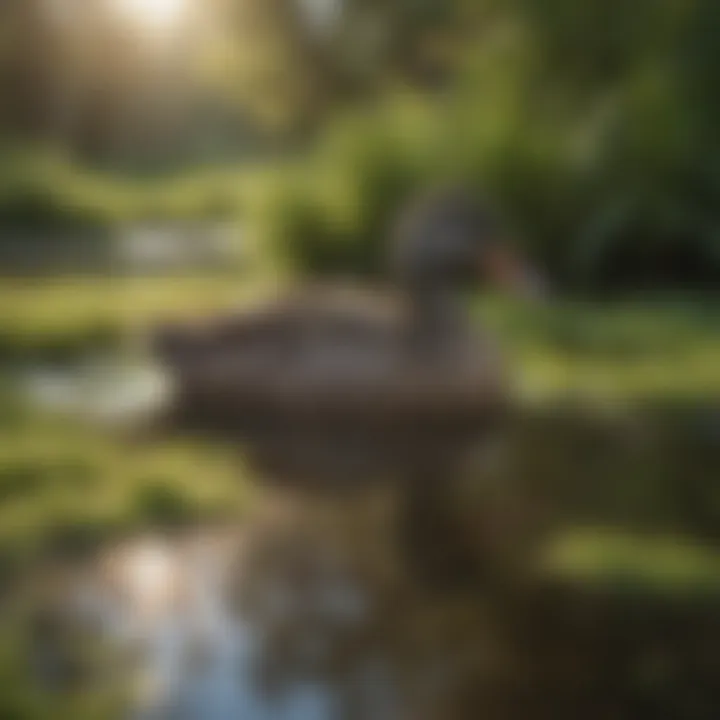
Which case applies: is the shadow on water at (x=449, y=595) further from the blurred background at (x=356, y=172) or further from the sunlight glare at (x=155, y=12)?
the sunlight glare at (x=155, y=12)

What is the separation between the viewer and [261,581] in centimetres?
80

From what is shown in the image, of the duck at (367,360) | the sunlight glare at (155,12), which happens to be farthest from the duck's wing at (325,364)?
the sunlight glare at (155,12)

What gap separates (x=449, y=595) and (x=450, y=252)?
1.15 feet

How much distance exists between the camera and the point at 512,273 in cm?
102

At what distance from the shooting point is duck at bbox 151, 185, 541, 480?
93cm

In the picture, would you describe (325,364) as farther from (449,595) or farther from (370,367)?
(449,595)

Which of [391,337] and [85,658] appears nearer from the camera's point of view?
[85,658]

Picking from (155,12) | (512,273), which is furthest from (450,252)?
(155,12)

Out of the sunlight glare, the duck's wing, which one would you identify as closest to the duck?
the duck's wing

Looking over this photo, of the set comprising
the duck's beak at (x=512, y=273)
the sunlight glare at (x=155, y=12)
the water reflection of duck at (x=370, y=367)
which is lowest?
the water reflection of duck at (x=370, y=367)

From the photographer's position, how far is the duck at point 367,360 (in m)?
0.93

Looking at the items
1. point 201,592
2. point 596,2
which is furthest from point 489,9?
point 201,592

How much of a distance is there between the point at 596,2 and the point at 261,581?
628mm

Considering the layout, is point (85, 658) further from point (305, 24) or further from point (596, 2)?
point (596, 2)
